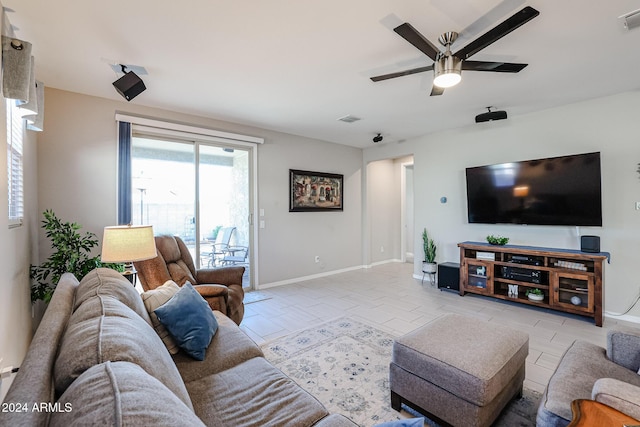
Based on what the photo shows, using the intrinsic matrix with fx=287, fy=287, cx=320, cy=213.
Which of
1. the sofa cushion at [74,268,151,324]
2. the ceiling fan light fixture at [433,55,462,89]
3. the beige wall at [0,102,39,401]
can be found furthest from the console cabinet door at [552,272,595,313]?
the beige wall at [0,102,39,401]

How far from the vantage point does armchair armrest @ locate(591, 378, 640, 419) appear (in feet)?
3.52

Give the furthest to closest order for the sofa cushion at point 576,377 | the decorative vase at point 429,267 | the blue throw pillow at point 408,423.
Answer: the decorative vase at point 429,267 → the sofa cushion at point 576,377 → the blue throw pillow at point 408,423

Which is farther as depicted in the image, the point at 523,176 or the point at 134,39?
the point at 523,176

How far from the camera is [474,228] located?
4.58 m


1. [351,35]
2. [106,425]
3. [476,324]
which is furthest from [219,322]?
[351,35]

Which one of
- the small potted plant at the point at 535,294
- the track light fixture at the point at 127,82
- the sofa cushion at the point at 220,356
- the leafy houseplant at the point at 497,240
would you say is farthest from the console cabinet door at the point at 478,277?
the track light fixture at the point at 127,82

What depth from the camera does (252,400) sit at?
50.4 inches

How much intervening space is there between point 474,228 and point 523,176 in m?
1.05

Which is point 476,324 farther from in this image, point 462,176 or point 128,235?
point 462,176

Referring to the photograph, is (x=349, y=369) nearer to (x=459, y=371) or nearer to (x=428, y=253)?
(x=459, y=371)

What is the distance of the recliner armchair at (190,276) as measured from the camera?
2.60m

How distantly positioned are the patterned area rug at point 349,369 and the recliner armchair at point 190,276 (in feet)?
1.80

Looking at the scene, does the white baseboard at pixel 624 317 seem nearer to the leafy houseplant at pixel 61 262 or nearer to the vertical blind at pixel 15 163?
the leafy houseplant at pixel 61 262

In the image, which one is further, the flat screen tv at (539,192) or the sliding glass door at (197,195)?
the sliding glass door at (197,195)
